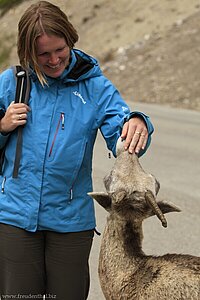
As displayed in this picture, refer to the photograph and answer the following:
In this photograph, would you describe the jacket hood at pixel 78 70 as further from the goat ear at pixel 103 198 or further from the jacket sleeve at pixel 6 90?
the goat ear at pixel 103 198

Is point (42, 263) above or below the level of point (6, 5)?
below

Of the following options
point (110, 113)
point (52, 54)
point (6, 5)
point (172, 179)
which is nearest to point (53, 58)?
point (52, 54)

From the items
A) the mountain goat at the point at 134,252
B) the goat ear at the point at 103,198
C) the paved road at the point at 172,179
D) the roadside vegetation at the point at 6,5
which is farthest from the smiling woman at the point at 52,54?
the roadside vegetation at the point at 6,5

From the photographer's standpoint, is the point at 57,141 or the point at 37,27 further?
the point at 57,141

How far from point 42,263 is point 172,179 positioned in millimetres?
6575

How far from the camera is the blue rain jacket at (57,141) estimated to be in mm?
4031

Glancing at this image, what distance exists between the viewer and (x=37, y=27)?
12.5ft

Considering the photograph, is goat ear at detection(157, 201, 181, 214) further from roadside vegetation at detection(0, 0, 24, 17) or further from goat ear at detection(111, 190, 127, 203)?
roadside vegetation at detection(0, 0, 24, 17)

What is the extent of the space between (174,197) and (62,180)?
5501mm

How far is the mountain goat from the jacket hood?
534mm

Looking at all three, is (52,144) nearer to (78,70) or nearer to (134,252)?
(78,70)

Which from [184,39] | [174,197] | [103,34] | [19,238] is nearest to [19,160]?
[19,238]

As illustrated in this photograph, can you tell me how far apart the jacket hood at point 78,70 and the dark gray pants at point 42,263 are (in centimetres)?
93

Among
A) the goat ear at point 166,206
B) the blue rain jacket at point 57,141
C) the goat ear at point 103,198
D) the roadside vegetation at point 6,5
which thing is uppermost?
the roadside vegetation at point 6,5
